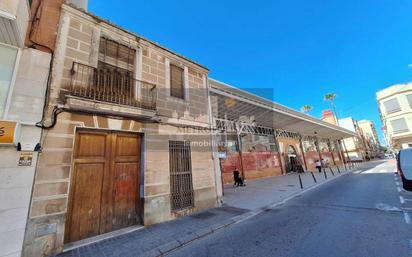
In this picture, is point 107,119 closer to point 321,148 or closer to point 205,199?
point 205,199

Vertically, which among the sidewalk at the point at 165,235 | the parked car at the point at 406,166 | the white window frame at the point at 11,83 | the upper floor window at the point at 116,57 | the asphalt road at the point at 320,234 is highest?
the upper floor window at the point at 116,57

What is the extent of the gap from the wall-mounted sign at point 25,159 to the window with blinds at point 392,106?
1652 inches

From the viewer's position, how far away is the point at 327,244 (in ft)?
12.4

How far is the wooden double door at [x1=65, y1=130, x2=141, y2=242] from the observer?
15.5 ft

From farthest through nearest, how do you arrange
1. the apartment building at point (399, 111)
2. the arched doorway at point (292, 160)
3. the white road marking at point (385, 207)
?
the apartment building at point (399, 111)
the arched doorway at point (292, 160)
the white road marking at point (385, 207)

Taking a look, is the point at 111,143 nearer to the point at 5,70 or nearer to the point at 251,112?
the point at 5,70

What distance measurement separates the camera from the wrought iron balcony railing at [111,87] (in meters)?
5.05

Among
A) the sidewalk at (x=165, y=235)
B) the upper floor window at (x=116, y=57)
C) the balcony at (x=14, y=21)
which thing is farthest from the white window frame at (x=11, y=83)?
the sidewalk at (x=165, y=235)

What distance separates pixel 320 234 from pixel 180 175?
4582 mm

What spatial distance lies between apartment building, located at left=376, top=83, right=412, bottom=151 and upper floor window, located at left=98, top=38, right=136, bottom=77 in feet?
127

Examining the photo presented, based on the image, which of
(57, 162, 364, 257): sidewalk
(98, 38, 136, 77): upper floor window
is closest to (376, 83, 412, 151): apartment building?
(57, 162, 364, 257): sidewalk

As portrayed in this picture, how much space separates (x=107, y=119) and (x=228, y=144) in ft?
38.8

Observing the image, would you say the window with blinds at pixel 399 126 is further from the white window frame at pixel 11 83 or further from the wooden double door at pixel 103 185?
the white window frame at pixel 11 83

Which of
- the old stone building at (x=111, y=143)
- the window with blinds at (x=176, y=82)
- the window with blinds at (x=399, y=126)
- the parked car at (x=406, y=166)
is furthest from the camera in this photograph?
the window with blinds at (x=399, y=126)
